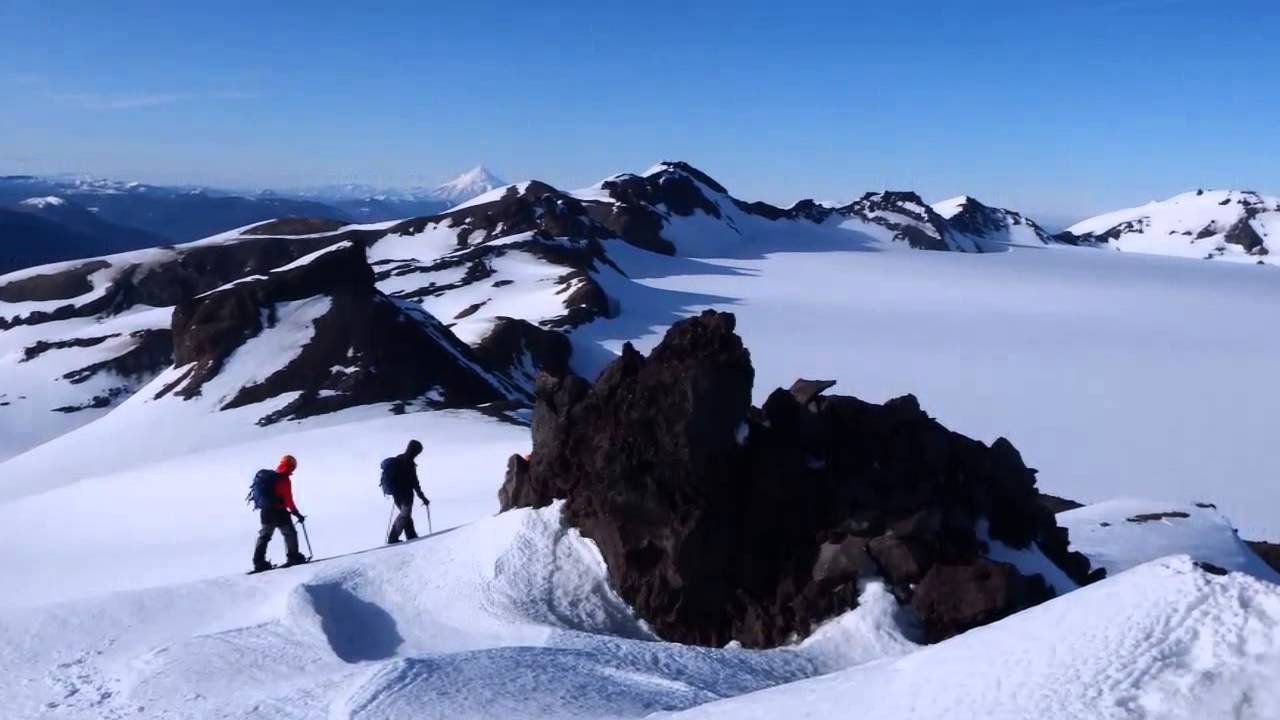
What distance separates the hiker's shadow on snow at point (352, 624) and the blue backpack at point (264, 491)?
2849mm

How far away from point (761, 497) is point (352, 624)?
5980mm

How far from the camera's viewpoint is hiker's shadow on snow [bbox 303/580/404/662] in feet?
39.8

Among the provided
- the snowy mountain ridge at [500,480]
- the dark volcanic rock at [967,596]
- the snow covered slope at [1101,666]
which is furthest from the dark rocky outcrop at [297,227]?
the snow covered slope at [1101,666]

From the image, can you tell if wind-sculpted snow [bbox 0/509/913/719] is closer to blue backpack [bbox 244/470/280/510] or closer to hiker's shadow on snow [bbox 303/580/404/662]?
hiker's shadow on snow [bbox 303/580/404/662]

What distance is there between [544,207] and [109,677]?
374 feet

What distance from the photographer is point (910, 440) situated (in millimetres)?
15758

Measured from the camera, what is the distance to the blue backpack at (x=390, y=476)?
56.3 feet

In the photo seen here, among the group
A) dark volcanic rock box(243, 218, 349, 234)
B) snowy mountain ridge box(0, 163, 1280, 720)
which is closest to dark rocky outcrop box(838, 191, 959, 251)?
snowy mountain ridge box(0, 163, 1280, 720)

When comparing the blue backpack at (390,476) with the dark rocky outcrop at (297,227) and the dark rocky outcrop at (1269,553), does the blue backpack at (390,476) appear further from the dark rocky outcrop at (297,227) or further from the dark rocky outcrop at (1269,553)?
the dark rocky outcrop at (297,227)

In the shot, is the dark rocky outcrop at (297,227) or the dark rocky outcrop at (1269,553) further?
the dark rocky outcrop at (297,227)

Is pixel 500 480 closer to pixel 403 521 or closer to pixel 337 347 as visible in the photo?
pixel 403 521

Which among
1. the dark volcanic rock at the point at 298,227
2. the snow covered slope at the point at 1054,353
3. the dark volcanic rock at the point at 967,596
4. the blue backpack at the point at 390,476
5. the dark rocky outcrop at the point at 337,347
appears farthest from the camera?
the dark volcanic rock at the point at 298,227

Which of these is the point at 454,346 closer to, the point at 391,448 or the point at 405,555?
the point at 391,448

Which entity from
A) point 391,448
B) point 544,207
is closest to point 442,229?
point 544,207
